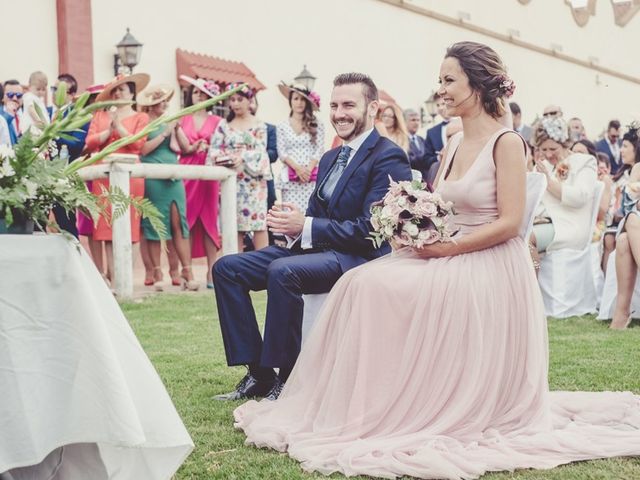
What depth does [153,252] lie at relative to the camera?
1006 centimetres

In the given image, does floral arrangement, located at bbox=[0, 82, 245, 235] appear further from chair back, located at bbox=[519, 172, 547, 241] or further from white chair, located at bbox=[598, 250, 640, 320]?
white chair, located at bbox=[598, 250, 640, 320]

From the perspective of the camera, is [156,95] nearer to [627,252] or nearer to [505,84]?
[627,252]

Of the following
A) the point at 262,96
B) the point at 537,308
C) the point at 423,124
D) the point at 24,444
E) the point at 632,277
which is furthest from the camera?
the point at 423,124

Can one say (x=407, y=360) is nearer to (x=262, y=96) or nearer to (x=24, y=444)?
(x=24, y=444)

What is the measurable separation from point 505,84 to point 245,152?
5.79m

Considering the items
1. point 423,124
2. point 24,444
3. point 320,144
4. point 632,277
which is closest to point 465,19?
point 423,124

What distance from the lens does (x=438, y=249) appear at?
434cm

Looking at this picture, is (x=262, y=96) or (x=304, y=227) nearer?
(x=304, y=227)

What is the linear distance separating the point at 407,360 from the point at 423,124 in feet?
64.1

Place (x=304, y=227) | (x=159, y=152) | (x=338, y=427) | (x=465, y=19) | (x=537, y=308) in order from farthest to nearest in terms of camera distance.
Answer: (x=465, y=19), (x=159, y=152), (x=304, y=227), (x=537, y=308), (x=338, y=427)

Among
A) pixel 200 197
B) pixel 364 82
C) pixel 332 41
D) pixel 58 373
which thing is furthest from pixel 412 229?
pixel 332 41

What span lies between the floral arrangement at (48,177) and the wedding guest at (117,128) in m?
5.87

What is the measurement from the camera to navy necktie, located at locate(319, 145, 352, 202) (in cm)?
504

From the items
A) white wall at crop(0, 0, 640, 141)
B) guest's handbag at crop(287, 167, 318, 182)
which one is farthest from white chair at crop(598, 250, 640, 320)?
guest's handbag at crop(287, 167, 318, 182)
